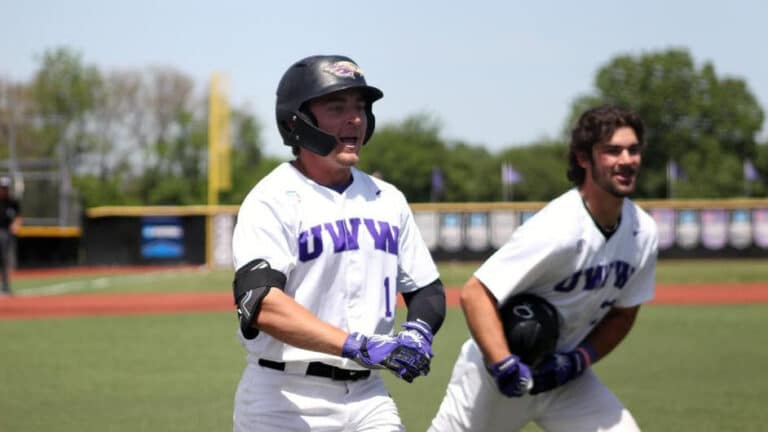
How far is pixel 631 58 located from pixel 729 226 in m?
64.9

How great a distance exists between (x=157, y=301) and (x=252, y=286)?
17.1 m

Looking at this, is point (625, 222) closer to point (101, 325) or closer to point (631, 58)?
point (101, 325)

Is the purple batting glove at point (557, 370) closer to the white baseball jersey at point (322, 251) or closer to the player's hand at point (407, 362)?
the white baseball jersey at point (322, 251)

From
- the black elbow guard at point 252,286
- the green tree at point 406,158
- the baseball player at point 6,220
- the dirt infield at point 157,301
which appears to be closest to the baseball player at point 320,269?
the black elbow guard at point 252,286

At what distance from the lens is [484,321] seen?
4.83 metres

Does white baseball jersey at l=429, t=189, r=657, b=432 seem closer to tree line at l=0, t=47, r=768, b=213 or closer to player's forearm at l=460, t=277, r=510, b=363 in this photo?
player's forearm at l=460, t=277, r=510, b=363

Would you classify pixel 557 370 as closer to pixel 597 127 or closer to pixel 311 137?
pixel 597 127

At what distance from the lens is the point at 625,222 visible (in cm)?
510

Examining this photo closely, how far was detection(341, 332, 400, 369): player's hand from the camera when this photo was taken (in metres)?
3.99

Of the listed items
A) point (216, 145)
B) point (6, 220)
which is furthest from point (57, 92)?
point (6, 220)

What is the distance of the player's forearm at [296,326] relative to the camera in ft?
13.1

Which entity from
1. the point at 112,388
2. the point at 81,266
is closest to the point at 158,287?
the point at 81,266

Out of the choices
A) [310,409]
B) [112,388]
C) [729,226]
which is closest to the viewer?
[310,409]

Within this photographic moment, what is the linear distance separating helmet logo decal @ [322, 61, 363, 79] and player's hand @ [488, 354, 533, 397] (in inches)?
51.9
